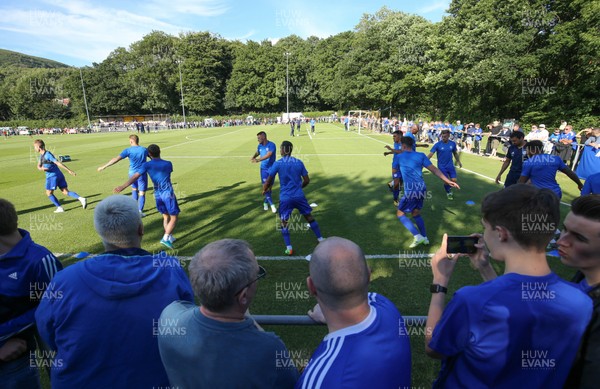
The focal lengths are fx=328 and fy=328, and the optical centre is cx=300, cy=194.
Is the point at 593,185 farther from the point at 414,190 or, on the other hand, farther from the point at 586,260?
the point at 586,260

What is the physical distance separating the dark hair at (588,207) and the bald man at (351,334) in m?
1.59

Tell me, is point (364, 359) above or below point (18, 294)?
above

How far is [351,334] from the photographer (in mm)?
1566

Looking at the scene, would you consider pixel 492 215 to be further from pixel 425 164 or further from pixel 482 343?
pixel 425 164

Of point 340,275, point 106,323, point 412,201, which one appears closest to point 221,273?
point 340,275

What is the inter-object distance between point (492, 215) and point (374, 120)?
4376 centimetres

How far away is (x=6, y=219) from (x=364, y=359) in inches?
113

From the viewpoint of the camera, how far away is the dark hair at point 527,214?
1.74 m

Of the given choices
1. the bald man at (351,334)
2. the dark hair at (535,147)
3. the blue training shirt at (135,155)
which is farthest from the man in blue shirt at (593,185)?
the blue training shirt at (135,155)

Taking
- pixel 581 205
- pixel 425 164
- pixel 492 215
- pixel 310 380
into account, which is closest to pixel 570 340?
pixel 492 215

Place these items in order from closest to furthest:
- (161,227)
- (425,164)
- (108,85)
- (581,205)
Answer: (581,205)
(425,164)
(161,227)
(108,85)

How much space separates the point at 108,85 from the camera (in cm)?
8294

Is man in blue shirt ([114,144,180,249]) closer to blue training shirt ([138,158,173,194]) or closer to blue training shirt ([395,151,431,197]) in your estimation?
blue training shirt ([138,158,173,194])

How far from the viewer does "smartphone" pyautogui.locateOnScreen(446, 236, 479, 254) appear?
211 centimetres
